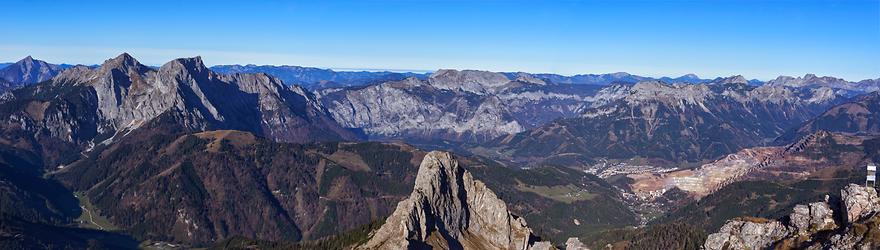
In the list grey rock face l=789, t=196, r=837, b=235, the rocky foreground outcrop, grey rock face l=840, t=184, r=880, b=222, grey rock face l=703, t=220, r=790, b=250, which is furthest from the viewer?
grey rock face l=703, t=220, r=790, b=250

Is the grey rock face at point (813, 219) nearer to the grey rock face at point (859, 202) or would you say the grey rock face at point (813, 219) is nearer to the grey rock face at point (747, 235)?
the grey rock face at point (747, 235)

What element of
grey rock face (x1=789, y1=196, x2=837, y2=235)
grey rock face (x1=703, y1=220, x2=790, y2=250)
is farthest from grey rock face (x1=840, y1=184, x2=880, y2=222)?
grey rock face (x1=703, y1=220, x2=790, y2=250)

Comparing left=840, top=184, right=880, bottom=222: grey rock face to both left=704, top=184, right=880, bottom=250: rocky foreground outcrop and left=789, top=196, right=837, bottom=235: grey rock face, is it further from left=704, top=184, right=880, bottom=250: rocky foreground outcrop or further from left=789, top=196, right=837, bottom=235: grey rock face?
left=789, top=196, right=837, bottom=235: grey rock face

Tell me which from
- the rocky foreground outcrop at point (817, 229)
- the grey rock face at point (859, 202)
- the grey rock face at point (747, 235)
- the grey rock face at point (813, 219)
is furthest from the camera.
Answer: the grey rock face at point (747, 235)

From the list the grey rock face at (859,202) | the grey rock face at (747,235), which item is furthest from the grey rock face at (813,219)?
the grey rock face at (859,202)

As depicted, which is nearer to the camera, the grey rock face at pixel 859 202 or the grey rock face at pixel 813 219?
the grey rock face at pixel 859 202

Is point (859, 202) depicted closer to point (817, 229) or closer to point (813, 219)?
point (817, 229)

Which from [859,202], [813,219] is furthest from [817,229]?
[859,202]

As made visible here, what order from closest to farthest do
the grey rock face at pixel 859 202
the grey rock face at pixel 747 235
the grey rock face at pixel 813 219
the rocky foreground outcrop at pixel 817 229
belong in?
the rocky foreground outcrop at pixel 817 229, the grey rock face at pixel 859 202, the grey rock face at pixel 813 219, the grey rock face at pixel 747 235
